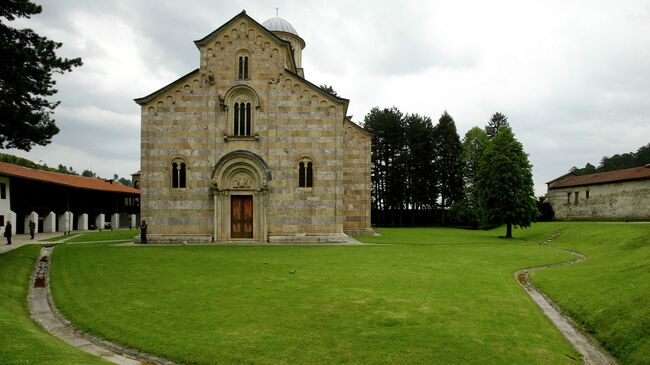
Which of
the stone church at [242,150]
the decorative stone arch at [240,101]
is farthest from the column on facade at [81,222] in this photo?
the decorative stone arch at [240,101]

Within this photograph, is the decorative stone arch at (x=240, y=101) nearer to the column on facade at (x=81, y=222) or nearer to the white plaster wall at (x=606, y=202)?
the column on facade at (x=81, y=222)

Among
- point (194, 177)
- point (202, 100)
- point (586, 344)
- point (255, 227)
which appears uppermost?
point (202, 100)

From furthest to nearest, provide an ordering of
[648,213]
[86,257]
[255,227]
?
[648,213] < [255,227] < [86,257]

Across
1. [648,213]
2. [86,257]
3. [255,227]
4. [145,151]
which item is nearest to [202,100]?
[145,151]

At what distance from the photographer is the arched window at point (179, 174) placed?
3225 cm

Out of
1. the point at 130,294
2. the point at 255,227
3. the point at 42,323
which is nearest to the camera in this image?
the point at 42,323

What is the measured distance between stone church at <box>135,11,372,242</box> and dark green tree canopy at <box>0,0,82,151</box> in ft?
33.4

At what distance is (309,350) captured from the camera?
10242mm

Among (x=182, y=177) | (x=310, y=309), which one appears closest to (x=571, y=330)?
(x=310, y=309)

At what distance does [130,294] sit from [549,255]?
78.6 ft

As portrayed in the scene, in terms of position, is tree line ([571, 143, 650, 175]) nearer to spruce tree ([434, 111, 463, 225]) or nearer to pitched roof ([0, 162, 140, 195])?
spruce tree ([434, 111, 463, 225])

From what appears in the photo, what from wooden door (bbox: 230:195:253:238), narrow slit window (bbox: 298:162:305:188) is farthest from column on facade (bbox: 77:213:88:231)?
narrow slit window (bbox: 298:162:305:188)

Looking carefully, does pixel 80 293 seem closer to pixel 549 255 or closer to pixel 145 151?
pixel 145 151

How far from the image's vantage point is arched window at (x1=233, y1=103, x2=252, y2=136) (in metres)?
32.6
